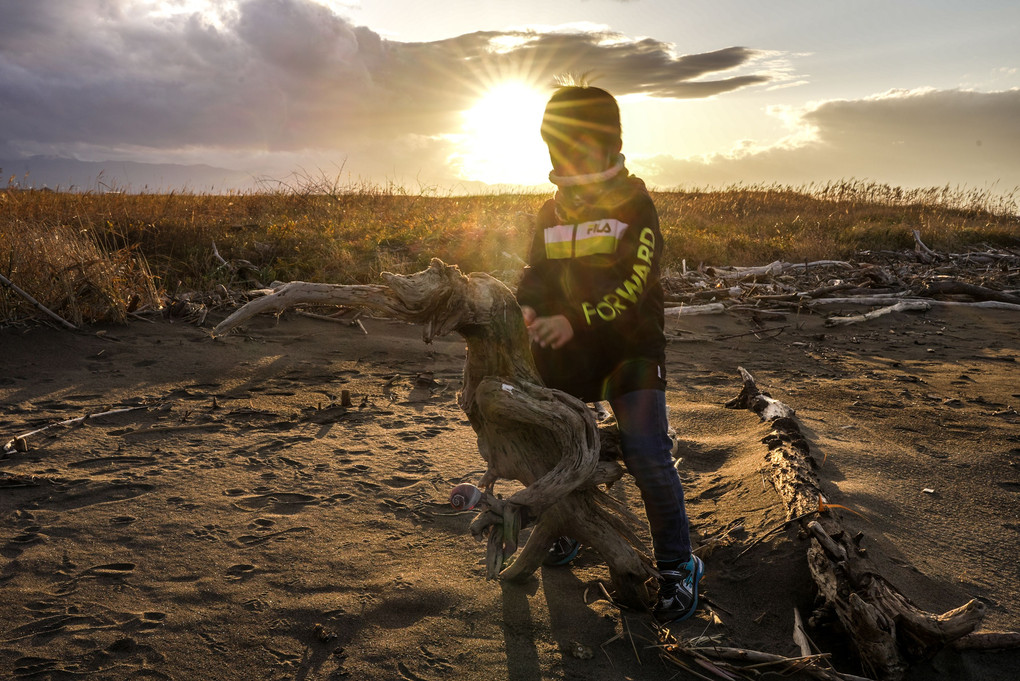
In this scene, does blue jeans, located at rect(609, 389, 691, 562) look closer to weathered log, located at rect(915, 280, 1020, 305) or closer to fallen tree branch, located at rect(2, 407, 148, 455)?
fallen tree branch, located at rect(2, 407, 148, 455)

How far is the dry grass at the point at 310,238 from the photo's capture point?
6266mm

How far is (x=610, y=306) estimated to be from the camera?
2.55m

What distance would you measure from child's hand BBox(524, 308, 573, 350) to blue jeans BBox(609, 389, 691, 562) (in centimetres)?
32

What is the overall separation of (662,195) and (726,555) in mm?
17029

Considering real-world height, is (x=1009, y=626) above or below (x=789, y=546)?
below

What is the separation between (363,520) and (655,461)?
158cm

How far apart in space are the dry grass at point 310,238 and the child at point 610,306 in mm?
5151

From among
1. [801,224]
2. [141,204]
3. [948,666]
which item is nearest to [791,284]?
[801,224]

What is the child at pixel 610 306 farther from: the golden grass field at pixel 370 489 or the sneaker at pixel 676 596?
the golden grass field at pixel 370 489

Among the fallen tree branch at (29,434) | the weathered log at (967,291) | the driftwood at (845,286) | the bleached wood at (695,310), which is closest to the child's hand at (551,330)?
the fallen tree branch at (29,434)

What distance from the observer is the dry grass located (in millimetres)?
6266

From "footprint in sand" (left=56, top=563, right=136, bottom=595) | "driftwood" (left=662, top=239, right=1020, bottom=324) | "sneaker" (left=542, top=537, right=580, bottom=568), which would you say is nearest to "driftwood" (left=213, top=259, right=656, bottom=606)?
"sneaker" (left=542, top=537, right=580, bottom=568)

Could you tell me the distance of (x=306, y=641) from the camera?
2426mm

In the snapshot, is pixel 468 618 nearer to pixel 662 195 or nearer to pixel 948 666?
pixel 948 666
